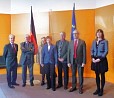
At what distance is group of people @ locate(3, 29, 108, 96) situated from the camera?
4.92 m

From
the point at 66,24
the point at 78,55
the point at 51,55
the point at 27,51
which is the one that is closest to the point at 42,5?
the point at 66,24

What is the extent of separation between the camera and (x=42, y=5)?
787cm

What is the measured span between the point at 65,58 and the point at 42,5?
3.00 metres

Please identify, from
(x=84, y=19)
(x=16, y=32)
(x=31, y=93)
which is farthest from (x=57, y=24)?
(x=31, y=93)

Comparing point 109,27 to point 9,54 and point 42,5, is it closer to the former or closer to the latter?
point 42,5

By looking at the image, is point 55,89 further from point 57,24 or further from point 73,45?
point 57,24

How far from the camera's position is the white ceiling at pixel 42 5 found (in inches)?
290

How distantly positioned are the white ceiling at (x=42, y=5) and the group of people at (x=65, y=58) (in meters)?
1.99

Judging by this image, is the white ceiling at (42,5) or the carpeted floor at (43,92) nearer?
the carpeted floor at (43,92)

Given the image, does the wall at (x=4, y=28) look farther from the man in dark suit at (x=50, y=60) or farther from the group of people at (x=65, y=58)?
the man in dark suit at (x=50, y=60)

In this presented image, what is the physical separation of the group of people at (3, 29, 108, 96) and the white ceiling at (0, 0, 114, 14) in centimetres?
199

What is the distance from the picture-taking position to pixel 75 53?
5.14 m

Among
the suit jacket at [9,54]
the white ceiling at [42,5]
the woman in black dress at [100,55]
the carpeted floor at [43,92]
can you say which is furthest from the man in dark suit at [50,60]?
the white ceiling at [42,5]

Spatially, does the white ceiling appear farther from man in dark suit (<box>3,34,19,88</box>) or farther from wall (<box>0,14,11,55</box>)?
man in dark suit (<box>3,34,19,88</box>)
